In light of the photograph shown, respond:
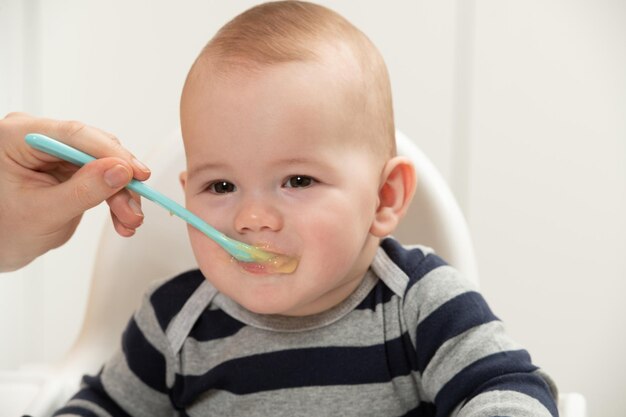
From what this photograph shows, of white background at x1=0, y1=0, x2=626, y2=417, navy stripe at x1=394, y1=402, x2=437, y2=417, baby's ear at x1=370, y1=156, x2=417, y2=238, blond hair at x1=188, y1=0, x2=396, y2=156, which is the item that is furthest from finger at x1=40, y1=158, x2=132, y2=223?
white background at x1=0, y1=0, x2=626, y2=417

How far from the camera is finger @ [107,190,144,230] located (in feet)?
2.56

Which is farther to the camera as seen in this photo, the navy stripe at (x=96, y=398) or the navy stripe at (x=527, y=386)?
the navy stripe at (x=96, y=398)

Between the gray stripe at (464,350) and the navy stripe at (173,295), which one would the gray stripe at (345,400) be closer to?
the gray stripe at (464,350)

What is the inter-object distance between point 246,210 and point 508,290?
110cm

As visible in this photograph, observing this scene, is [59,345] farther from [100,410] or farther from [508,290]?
[100,410]

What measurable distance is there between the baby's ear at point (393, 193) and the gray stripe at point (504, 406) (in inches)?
7.2

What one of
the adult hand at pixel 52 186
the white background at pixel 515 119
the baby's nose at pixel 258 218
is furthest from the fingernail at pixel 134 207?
A: the white background at pixel 515 119

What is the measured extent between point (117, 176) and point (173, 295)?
238mm

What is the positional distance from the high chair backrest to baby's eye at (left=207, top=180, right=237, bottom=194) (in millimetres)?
278

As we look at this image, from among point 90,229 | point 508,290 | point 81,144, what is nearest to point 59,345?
point 90,229

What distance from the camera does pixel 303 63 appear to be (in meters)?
0.75

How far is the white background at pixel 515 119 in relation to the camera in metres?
1.67

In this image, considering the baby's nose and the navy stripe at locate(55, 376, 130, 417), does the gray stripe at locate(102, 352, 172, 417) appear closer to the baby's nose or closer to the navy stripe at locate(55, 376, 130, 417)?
the navy stripe at locate(55, 376, 130, 417)

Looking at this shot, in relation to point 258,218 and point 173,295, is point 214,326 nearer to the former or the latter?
point 173,295
